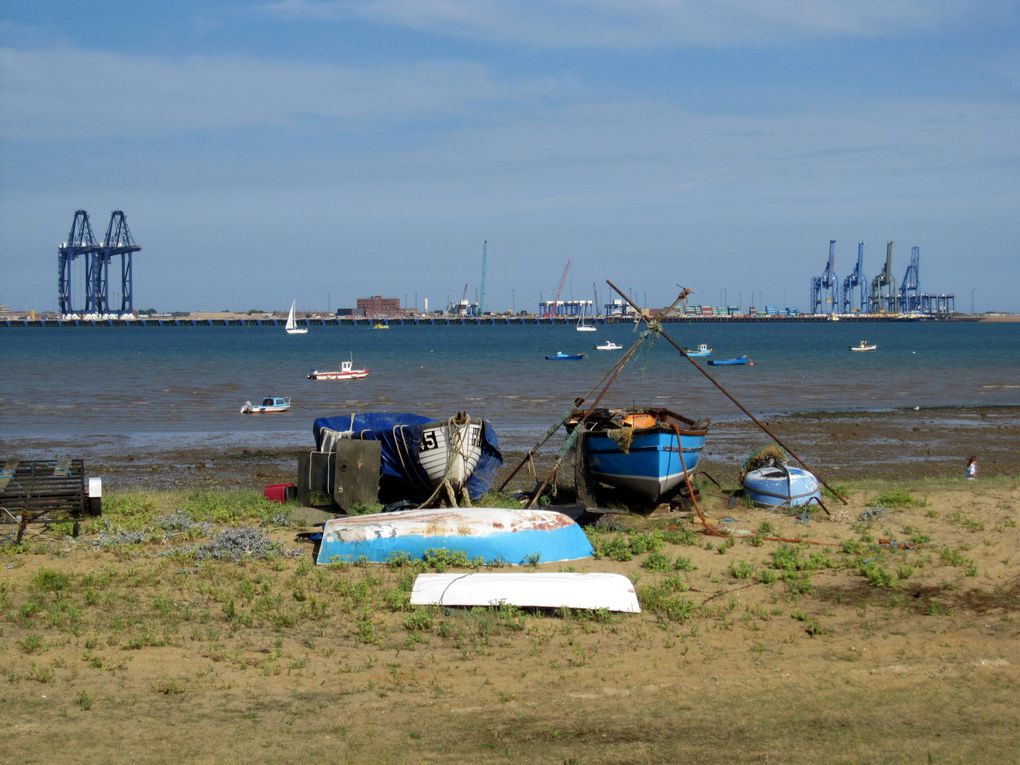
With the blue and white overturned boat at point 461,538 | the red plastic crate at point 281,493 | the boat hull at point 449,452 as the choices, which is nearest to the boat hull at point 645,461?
the boat hull at point 449,452

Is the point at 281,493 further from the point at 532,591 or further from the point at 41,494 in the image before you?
the point at 532,591

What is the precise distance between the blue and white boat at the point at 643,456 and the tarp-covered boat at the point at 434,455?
56.6 inches

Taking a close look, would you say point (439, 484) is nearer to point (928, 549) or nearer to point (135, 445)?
point (928, 549)

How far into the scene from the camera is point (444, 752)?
7203 mm

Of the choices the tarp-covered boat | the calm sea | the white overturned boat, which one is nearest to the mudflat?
the white overturned boat

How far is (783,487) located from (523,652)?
7.54 m

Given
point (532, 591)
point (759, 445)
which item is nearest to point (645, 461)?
point (532, 591)

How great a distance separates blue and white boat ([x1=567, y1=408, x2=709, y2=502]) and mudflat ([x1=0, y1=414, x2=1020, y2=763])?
1407mm

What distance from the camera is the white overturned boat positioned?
34.1ft

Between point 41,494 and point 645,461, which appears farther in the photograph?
point 645,461

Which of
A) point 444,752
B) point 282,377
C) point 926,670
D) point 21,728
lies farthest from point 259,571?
point 282,377

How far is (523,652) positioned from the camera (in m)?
9.32

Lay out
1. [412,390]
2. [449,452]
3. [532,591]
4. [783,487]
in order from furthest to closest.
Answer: [412,390] < [783,487] < [449,452] < [532,591]

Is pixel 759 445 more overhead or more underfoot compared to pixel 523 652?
more underfoot
